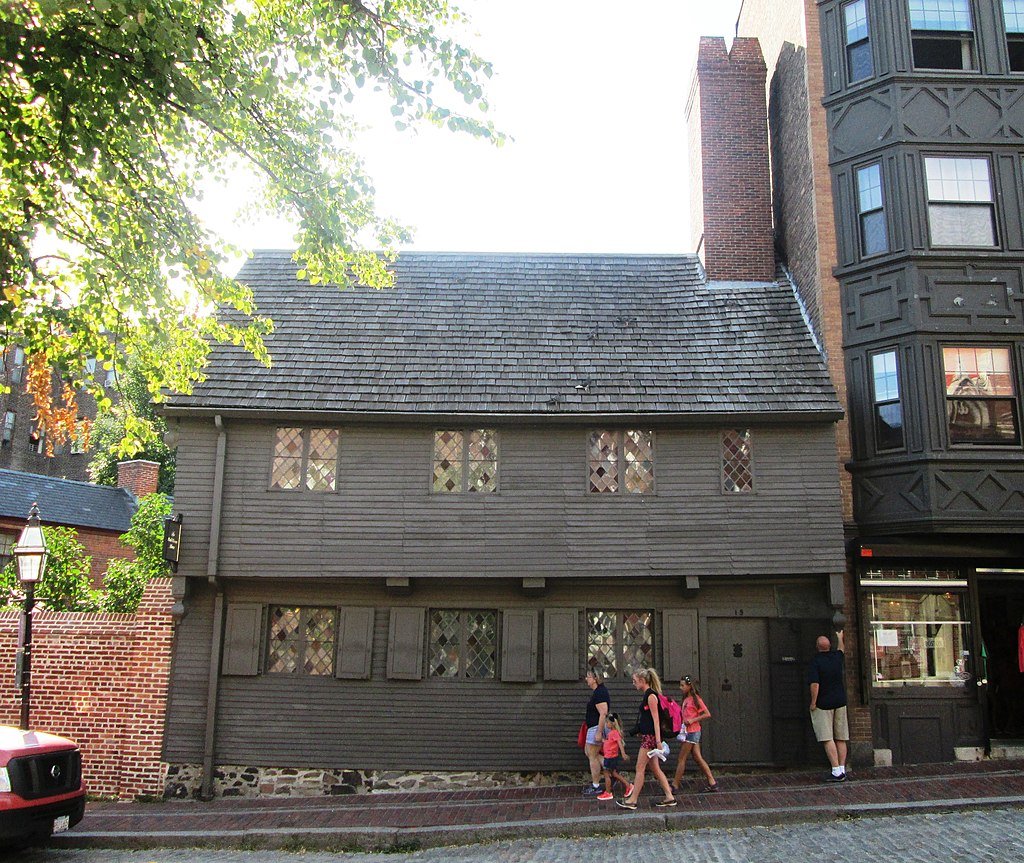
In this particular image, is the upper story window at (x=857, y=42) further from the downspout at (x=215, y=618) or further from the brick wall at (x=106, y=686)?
the brick wall at (x=106, y=686)

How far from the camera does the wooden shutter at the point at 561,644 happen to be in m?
12.8

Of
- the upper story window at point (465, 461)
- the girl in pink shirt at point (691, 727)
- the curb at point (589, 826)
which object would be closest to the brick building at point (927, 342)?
the curb at point (589, 826)

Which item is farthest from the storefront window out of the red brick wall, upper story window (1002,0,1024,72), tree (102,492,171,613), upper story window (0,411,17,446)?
upper story window (0,411,17,446)

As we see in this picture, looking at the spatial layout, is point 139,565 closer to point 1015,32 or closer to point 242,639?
point 242,639

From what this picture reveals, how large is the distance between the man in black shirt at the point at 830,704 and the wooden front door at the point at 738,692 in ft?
3.86

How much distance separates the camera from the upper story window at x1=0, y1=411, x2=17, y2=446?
40375 mm

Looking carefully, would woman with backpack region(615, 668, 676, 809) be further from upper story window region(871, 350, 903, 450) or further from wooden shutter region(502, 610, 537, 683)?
upper story window region(871, 350, 903, 450)

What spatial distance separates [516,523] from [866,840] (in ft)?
20.0

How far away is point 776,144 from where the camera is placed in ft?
54.1

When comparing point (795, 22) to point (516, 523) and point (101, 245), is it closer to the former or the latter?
point (516, 523)

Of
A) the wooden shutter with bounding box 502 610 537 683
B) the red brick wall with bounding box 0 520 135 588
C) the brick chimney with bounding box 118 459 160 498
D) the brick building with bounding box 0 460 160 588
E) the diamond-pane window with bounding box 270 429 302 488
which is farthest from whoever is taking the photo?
the brick chimney with bounding box 118 459 160 498

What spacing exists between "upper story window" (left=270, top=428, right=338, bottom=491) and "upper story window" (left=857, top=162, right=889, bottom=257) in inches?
347

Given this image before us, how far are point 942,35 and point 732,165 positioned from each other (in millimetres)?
3865

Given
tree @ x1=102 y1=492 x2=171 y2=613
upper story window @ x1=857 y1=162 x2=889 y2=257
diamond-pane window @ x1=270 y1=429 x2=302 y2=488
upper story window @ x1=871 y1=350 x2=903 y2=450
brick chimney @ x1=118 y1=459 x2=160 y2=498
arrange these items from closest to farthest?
upper story window @ x1=871 y1=350 x2=903 y2=450 → diamond-pane window @ x1=270 y1=429 x2=302 y2=488 → upper story window @ x1=857 y1=162 x2=889 y2=257 → tree @ x1=102 y1=492 x2=171 y2=613 → brick chimney @ x1=118 y1=459 x2=160 y2=498
